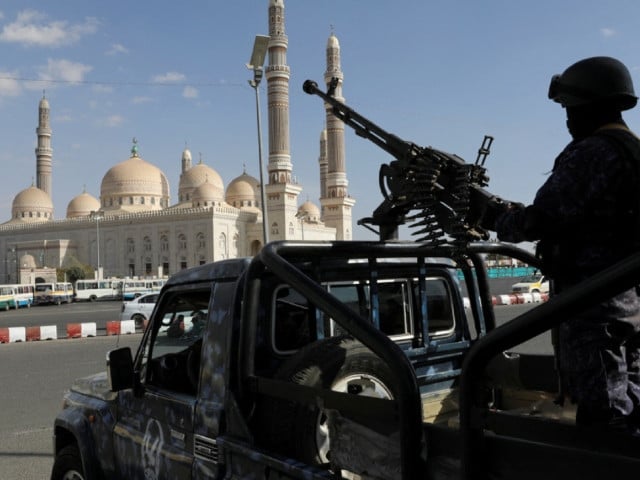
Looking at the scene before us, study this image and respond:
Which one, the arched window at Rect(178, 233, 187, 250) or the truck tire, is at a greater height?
the arched window at Rect(178, 233, 187, 250)

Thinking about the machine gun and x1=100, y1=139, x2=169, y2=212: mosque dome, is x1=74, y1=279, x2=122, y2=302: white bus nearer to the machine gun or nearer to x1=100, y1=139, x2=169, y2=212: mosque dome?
x1=100, y1=139, x2=169, y2=212: mosque dome

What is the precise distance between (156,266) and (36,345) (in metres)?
48.2

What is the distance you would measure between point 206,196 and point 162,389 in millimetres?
60423

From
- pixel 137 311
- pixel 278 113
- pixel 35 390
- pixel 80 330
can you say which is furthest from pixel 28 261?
pixel 35 390

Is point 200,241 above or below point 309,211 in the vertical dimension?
below

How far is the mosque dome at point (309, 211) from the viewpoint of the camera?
68.7m

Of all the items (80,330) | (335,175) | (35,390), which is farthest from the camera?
(335,175)

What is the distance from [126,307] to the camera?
17969 millimetres

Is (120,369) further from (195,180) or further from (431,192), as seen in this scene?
(195,180)

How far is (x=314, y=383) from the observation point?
6.79 feet

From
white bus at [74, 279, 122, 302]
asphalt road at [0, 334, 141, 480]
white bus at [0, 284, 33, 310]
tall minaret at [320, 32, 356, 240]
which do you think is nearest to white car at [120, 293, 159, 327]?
asphalt road at [0, 334, 141, 480]

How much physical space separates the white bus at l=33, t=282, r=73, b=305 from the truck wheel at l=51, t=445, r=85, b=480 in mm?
37045

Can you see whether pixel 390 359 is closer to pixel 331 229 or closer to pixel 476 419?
pixel 476 419

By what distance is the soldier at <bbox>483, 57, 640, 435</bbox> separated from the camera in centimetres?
153
